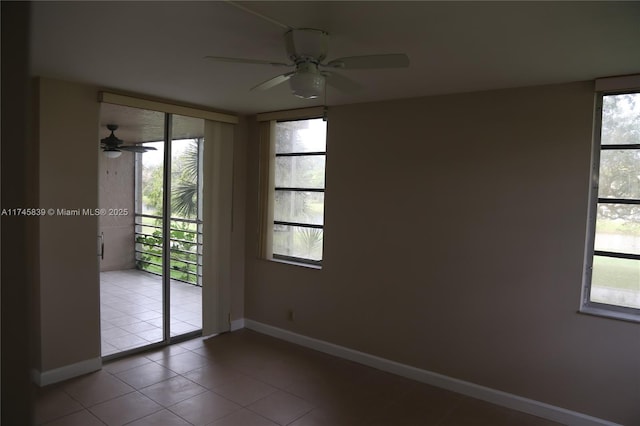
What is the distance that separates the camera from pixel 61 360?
3270 millimetres

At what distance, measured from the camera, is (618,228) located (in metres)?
2.77

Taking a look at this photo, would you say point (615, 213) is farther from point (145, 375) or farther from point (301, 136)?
point (145, 375)

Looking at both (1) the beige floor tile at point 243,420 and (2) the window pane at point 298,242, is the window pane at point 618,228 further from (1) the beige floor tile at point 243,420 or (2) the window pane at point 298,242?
(1) the beige floor tile at point 243,420

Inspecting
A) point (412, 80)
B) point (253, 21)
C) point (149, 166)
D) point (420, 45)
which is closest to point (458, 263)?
point (412, 80)

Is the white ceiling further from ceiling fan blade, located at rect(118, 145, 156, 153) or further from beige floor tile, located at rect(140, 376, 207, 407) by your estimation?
beige floor tile, located at rect(140, 376, 207, 407)

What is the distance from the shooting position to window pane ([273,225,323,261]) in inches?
164

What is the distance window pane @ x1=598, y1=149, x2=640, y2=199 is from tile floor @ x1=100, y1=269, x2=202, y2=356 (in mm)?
3989

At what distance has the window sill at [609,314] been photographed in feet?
8.70

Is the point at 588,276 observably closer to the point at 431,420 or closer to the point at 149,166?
the point at 431,420

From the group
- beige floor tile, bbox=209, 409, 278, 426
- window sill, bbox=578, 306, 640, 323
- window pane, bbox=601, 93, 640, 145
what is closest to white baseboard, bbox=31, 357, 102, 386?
beige floor tile, bbox=209, 409, 278, 426

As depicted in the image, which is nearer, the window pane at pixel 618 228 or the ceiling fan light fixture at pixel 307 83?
the ceiling fan light fixture at pixel 307 83

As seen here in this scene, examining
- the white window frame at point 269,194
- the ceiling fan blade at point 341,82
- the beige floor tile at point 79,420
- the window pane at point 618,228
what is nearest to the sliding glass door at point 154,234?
the white window frame at point 269,194

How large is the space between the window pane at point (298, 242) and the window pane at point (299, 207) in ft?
0.32

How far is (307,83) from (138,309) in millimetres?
3775
